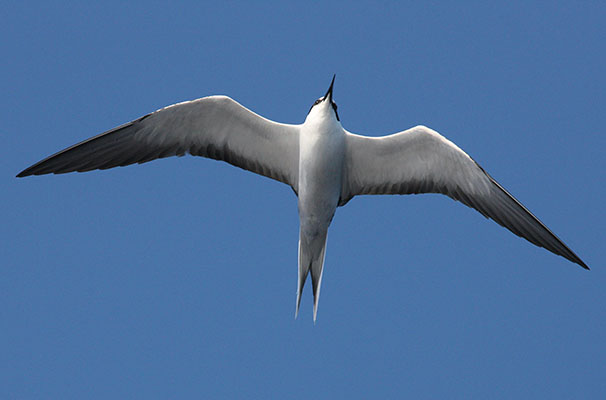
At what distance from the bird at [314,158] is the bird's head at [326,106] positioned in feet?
0.05

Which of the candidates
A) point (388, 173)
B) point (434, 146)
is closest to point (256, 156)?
point (388, 173)

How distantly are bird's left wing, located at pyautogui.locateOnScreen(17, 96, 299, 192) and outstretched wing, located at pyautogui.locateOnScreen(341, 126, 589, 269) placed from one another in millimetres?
959

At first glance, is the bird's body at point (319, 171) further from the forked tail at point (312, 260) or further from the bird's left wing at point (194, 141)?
the bird's left wing at point (194, 141)

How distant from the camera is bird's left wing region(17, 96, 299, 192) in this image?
9422mm

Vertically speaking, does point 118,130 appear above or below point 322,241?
above

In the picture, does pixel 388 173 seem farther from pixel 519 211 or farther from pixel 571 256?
pixel 571 256

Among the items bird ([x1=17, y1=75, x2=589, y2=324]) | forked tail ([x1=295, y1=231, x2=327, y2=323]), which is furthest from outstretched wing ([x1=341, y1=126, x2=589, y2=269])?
forked tail ([x1=295, y1=231, x2=327, y2=323])

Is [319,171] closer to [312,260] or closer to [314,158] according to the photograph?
[314,158]

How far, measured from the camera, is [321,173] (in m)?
9.29

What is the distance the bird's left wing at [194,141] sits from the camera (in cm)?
942

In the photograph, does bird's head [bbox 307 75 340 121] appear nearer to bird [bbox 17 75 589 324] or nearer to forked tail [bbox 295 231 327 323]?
bird [bbox 17 75 589 324]

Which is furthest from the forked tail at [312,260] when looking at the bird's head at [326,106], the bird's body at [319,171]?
the bird's head at [326,106]

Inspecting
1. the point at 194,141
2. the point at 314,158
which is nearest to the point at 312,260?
the point at 314,158

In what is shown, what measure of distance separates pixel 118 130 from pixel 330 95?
9.77ft
